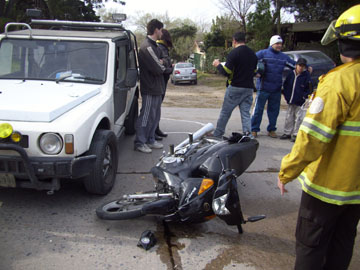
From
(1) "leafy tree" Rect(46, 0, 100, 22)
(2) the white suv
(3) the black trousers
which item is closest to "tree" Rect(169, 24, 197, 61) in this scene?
(1) "leafy tree" Rect(46, 0, 100, 22)

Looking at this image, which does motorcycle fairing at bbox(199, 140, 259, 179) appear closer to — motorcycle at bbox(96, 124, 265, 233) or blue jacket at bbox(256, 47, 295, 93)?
motorcycle at bbox(96, 124, 265, 233)

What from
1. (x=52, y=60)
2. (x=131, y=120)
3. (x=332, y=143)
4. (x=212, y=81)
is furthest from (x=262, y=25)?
(x=332, y=143)

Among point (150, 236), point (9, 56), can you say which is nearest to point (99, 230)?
point (150, 236)

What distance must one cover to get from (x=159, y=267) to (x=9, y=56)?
354 cm

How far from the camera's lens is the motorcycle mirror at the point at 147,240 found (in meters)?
3.08

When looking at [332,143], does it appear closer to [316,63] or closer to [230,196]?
[230,196]

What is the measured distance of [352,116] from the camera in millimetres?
2078

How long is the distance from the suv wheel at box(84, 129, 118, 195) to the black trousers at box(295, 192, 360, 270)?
7.25 feet

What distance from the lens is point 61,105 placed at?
3.57m

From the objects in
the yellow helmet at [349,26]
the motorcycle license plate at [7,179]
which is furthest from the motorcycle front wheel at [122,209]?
the yellow helmet at [349,26]

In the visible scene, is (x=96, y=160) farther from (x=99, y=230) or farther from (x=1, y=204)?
(x=1, y=204)

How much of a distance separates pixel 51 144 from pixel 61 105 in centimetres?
47

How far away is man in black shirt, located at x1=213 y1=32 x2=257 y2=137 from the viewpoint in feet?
19.1

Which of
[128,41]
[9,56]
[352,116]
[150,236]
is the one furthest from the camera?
[128,41]
